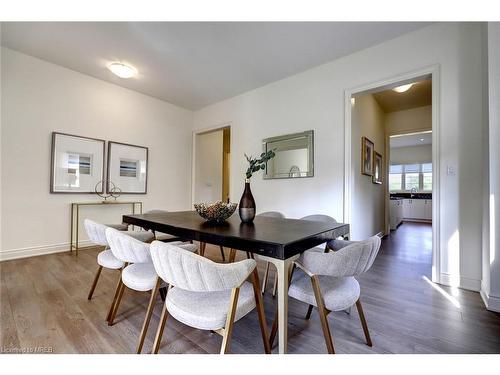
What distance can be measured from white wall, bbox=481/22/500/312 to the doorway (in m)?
3.93

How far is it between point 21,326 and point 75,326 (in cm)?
35

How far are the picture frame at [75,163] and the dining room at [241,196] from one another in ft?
0.06

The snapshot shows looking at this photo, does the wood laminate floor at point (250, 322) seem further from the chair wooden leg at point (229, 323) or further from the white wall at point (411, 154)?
the white wall at point (411, 154)

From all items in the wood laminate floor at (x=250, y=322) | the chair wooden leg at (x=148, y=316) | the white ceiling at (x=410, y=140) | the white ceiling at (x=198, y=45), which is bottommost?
the wood laminate floor at (x=250, y=322)

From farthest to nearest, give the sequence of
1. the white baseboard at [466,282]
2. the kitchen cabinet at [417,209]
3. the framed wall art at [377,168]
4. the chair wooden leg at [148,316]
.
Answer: the kitchen cabinet at [417,209] < the framed wall art at [377,168] < the white baseboard at [466,282] < the chair wooden leg at [148,316]

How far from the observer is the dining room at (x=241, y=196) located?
125 cm

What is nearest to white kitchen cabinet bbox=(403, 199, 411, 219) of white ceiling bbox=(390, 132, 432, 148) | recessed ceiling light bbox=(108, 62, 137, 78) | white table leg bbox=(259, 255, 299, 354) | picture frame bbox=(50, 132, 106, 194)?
white ceiling bbox=(390, 132, 432, 148)

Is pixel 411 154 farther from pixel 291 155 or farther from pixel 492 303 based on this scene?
pixel 492 303

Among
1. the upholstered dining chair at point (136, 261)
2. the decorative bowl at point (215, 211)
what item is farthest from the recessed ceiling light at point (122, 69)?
the upholstered dining chair at point (136, 261)

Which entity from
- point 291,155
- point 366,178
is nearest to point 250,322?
point 291,155

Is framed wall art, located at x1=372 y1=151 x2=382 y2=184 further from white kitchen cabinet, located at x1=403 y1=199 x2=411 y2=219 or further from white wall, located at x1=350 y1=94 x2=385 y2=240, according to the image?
white kitchen cabinet, located at x1=403 y1=199 x2=411 y2=219

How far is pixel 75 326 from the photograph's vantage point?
148 cm

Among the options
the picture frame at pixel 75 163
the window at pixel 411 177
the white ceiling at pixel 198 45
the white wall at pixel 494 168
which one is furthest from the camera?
the window at pixel 411 177

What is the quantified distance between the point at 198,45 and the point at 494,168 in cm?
315
